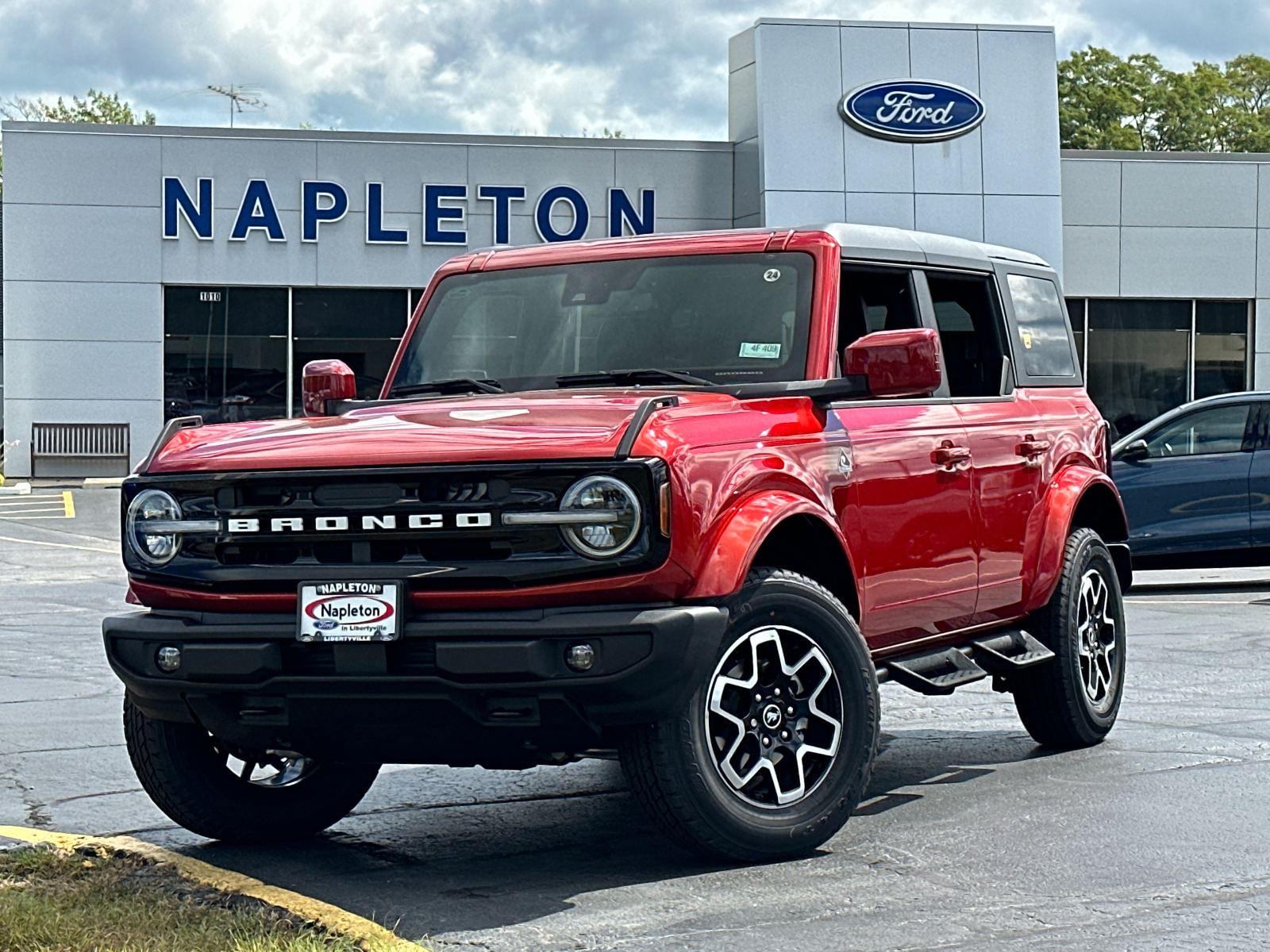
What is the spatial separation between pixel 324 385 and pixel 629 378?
1393 millimetres

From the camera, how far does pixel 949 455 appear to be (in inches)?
251

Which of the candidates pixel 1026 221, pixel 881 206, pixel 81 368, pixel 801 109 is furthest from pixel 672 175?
pixel 81 368

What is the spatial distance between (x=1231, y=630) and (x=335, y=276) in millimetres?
20301

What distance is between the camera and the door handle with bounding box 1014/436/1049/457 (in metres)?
6.98

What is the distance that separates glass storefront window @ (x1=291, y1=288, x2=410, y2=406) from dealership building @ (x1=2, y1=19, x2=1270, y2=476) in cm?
3

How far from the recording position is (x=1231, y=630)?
467 inches

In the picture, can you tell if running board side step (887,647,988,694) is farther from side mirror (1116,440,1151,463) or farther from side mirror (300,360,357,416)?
side mirror (1116,440,1151,463)

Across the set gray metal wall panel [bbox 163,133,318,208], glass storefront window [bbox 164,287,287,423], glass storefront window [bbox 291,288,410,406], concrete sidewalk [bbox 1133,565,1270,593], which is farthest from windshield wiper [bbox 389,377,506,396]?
gray metal wall panel [bbox 163,133,318,208]

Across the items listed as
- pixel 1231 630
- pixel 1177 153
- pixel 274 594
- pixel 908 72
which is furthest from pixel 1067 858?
pixel 1177 153

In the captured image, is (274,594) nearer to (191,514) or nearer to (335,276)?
(191,514)

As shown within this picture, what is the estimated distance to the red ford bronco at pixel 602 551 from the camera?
4.78 metres

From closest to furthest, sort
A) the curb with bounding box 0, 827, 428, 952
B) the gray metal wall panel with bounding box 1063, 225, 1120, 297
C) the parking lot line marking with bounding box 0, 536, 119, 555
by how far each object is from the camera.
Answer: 1. the curb with bounding box 0, 827, 428, 952
2. the parking lot line marking with bounding box 0, 536, 119, 555
3. the gray metal wall panel with bounding box 1063, 225, 1120, 297

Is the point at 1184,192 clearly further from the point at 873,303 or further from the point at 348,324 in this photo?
the point at 873,303

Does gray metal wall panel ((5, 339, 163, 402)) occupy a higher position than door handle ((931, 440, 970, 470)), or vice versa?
gray metal wall panel ((5, 339, 163, 402))
